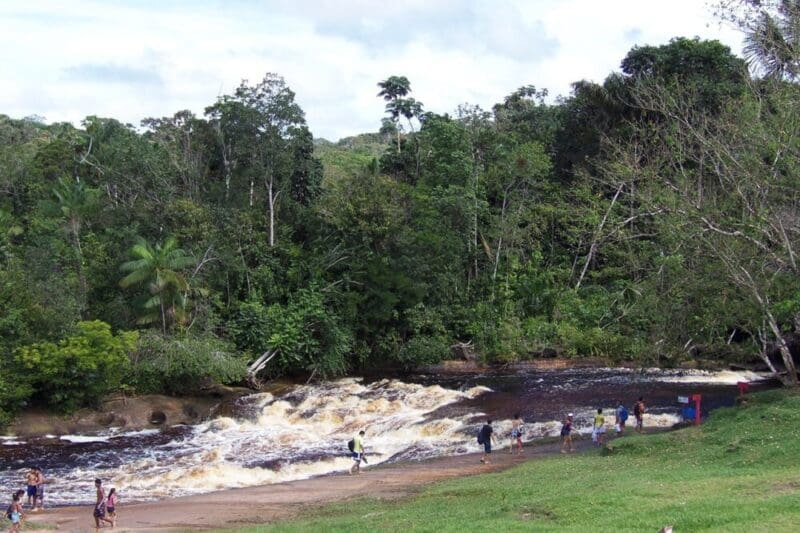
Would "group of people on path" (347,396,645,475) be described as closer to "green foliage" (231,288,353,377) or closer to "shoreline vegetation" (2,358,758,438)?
"shoreline vegetation" (2,358,758,438)

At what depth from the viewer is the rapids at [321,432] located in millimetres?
23625

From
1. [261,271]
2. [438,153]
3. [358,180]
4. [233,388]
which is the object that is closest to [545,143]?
[438,153]

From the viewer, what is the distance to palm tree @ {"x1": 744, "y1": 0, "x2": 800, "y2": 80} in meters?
22.4

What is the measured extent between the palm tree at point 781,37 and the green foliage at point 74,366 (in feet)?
→ 85.7

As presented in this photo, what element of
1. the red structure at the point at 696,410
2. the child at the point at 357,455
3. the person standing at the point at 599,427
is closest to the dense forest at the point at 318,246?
the red structure at the point at 696,410

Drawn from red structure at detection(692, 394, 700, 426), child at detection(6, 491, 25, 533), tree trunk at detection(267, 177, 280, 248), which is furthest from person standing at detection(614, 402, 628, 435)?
tree trunk at detection(267, 177, 280, 248)

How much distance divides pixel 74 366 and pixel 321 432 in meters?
10.2

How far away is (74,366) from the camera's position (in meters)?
30.0

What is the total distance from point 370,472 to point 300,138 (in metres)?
28.2

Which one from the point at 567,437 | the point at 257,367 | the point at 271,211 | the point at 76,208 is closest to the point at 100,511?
the point at 567,437

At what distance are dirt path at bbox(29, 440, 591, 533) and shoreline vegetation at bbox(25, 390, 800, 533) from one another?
36mm

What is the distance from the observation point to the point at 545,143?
5600 centimetres

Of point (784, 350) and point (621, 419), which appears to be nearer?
point (784, 350)

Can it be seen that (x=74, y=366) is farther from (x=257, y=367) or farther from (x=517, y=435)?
(x=517, y=435)
